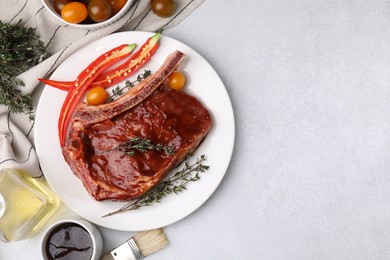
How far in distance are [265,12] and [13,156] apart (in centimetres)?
169

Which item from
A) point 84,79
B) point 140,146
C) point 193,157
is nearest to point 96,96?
point 84,79

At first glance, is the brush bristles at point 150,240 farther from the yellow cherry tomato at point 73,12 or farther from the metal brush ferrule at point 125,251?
the yellow cherry tomato at point 73,12

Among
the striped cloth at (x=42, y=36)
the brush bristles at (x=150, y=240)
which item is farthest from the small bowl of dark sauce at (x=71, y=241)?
the striped cloth at (x=42, y=36)

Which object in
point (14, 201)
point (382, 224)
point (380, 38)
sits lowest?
point (382, 224)

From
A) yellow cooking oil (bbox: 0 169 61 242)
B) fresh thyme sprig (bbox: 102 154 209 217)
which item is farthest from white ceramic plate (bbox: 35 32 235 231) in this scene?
yellow cooking oil (bbox: 0 169 61 242)

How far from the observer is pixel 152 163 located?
9.66 feet

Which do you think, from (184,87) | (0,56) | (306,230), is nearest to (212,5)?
(184,87)

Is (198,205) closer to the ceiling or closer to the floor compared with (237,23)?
closer to the floor

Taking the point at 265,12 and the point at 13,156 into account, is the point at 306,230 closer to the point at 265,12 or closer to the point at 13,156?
the point at 265,12

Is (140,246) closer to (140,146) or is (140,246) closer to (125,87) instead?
(140,146)

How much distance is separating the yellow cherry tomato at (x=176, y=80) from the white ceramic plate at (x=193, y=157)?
6cm

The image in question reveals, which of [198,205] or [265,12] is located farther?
[265,12]

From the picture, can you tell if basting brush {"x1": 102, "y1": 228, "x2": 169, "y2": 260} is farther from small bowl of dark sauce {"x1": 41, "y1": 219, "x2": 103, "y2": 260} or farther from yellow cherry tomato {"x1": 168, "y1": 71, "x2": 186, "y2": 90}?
yellow cherry tomato {"x1": 168, "y1": 71, "x2": 186, "y2": 90}

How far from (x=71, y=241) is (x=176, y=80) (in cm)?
106
